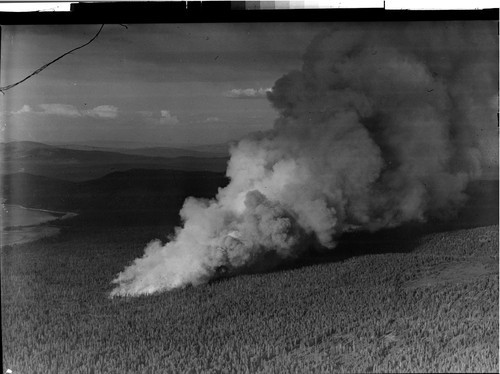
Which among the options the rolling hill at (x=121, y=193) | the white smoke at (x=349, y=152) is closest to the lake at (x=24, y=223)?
the rolling hill at (x=121, y=193)

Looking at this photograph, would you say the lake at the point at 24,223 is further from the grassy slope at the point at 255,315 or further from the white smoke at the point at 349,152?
the white smoke at the point at 349,152

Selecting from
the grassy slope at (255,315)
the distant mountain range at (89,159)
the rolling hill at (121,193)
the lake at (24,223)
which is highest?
the distant mountain range at (89,159)

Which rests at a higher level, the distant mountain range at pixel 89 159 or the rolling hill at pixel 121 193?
the distant mountain range at pixel 89 159

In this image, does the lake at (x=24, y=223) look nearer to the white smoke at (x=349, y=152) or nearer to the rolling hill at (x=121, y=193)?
the rolling hill at (x=121, y=193)

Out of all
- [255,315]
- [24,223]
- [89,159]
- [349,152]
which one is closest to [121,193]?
[89,159]

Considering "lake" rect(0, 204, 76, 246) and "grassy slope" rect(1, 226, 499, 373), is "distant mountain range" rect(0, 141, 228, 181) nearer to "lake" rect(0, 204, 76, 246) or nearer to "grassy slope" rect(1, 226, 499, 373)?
"lake" rect(0, 204, 76, 246)


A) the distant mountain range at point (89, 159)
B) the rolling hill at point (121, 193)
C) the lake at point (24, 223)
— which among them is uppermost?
the distant mountain range at point (89, 159)
